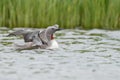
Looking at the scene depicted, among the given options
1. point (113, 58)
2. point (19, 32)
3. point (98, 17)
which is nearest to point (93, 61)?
point (113, 58)

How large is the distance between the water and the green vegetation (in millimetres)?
1722

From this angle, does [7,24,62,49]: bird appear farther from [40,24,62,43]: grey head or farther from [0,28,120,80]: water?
[0,28,120,80]: water

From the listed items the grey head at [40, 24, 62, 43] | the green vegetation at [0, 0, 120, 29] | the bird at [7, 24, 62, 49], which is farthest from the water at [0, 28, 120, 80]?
the green vegetation at [0, 0, 120, 29]

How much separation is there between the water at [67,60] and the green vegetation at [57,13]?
1.72 m

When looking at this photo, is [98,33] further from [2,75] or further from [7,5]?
[2,75]

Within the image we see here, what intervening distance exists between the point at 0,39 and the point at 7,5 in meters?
2.28

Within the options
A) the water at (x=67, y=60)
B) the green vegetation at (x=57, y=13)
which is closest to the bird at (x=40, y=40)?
the water at (x=67, y=60)

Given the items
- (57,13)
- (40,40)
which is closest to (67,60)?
(40,40)

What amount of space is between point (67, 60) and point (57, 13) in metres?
4.65

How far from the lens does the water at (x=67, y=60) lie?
7188mm

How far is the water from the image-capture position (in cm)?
719

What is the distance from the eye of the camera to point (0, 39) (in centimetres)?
1077

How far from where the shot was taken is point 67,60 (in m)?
8.29

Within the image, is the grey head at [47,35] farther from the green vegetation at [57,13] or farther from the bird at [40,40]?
the green vegetation at [57,13]
